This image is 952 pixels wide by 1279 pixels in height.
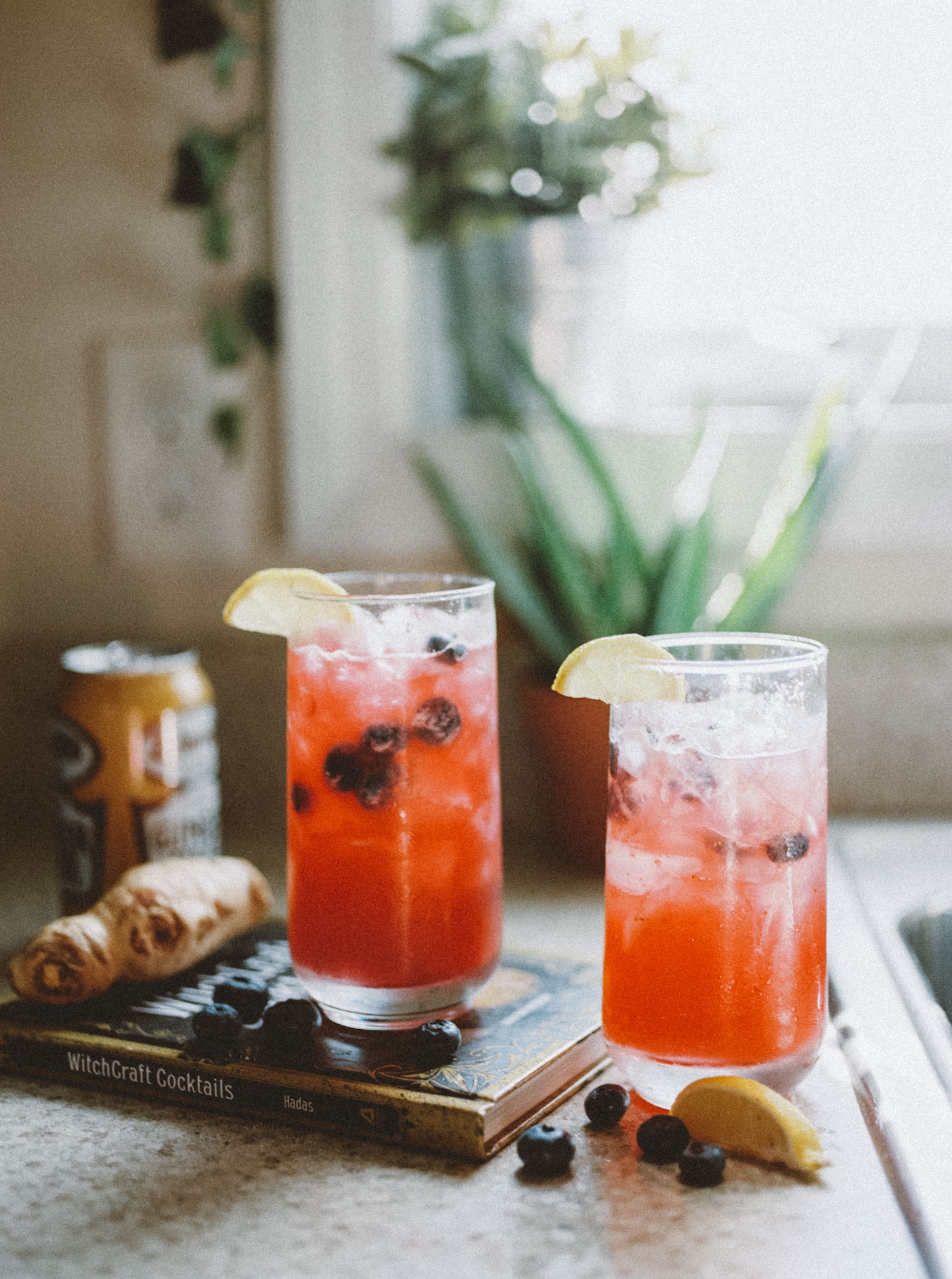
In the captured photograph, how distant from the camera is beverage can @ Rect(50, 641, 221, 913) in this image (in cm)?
107

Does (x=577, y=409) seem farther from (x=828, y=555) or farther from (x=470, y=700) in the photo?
(x=470, y=700)

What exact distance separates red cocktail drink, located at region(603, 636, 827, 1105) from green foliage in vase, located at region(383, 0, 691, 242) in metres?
0.88

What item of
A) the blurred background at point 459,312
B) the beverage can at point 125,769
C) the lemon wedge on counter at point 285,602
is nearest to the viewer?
the lemon wedge on counter at point 285,602

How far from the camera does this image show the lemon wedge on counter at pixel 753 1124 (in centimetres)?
66

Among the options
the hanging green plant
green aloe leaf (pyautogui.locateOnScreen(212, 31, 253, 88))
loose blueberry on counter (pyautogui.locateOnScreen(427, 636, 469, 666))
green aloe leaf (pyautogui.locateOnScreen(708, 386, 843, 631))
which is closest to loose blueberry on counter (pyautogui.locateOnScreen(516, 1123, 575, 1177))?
→ loose blueberry on counter (pyautogui.locateOnScreen(427, 636, 469, 666))

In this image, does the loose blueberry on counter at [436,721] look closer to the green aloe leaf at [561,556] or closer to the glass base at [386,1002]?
the glass base at [386,1002]

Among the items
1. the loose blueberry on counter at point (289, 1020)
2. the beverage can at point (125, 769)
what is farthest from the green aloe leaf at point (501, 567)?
the loose blueberry on counter at point (289, 1020)

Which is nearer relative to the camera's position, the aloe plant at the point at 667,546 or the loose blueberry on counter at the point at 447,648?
the loose blueberry on counter at the point at 447,648

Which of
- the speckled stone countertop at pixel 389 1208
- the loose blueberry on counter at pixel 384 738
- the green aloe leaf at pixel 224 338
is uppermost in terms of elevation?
the green aloe leaf at pixel 224 338

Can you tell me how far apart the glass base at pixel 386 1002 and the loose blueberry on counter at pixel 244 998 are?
34mm

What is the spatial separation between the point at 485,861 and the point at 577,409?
0.76m

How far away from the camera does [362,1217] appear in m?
0.63

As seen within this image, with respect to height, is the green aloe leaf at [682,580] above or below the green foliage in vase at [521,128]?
below

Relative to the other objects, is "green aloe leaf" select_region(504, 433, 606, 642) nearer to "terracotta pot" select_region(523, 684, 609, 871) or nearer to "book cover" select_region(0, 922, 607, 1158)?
"terracotta pot" select_region(523, 684, 609, 871)
